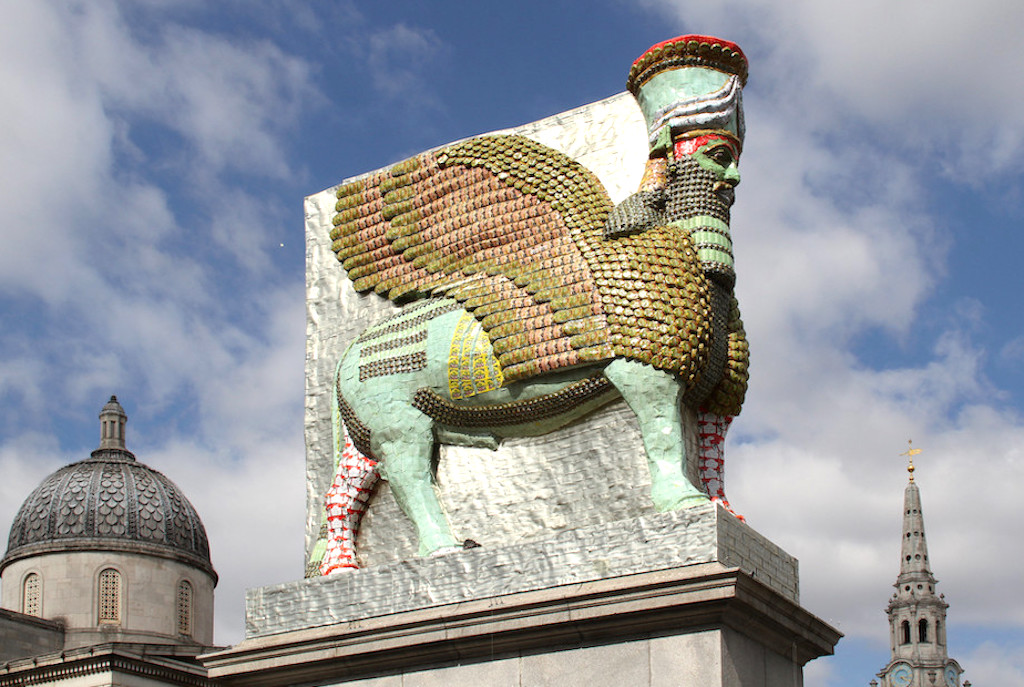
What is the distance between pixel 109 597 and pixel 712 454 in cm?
3327

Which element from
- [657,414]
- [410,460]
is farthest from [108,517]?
[657,414]

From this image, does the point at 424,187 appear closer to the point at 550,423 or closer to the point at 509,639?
the point at 550,423

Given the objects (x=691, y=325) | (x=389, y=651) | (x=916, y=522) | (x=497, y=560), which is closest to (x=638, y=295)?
(x=691, y=325)

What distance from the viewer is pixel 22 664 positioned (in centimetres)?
3288

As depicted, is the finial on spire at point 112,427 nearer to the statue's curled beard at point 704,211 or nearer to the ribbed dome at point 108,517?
the ribbed dome at point 108,517

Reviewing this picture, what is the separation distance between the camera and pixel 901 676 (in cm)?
8756

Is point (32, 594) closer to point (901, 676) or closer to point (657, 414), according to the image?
point (657, 414)

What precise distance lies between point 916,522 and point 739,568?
82.6m

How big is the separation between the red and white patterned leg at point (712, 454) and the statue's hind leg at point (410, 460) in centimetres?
240

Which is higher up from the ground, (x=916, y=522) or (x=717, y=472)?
(x=916, y=522)

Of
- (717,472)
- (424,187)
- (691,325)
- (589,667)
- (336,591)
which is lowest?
(589,667)

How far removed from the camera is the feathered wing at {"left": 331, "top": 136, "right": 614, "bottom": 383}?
41.4ft

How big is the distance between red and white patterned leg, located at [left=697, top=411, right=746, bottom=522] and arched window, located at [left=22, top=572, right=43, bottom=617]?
1320 inches

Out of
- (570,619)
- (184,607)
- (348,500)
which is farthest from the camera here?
(184,607)
